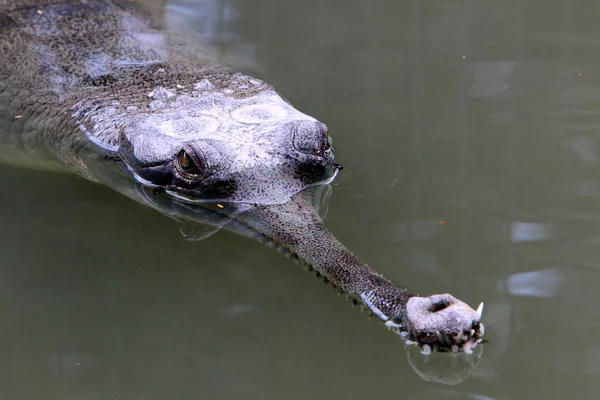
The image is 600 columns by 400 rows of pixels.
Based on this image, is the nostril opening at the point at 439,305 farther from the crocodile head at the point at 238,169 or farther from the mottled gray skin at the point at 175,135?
the crocodile head at the point at 238,169

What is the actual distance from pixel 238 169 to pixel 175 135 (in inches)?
17.9

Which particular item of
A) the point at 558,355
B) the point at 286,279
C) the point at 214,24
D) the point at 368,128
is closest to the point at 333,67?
the point at 368,128

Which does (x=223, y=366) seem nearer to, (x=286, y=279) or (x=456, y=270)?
(x=286, y=279)

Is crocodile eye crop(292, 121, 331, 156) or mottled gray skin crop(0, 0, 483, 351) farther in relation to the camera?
crocodile eye crop(292, 121, 331, 156)

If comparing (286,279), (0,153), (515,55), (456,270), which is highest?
(515,55)

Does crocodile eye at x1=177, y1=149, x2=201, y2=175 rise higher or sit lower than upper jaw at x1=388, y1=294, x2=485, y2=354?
lower

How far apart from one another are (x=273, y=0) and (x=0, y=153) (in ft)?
8.12

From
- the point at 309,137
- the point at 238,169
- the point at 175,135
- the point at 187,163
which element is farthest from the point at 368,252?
the point at 175,135

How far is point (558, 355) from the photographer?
11.2 feet

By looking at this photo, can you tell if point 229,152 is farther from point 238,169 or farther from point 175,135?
point 175,135

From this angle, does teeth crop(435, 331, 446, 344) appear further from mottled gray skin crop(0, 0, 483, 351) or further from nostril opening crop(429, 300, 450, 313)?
nostril opening crop(429, 300, 450, 313)

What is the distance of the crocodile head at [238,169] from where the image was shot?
3.54 meters

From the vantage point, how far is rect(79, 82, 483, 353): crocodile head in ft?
11.6

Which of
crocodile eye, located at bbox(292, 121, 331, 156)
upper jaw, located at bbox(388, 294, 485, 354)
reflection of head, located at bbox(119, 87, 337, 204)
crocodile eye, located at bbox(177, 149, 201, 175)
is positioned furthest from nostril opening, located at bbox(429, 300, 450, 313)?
crocodile eye, located at bbox(177, 149, 201, 175)
